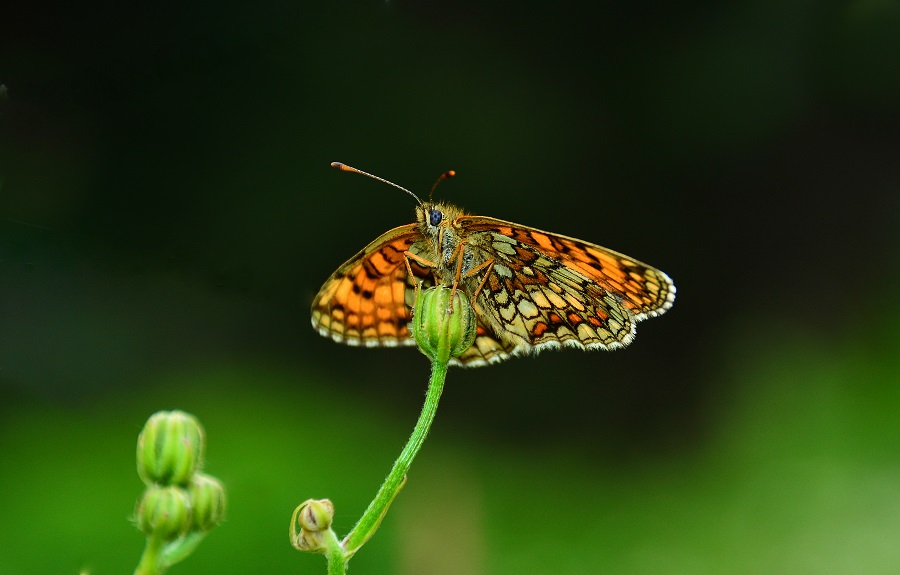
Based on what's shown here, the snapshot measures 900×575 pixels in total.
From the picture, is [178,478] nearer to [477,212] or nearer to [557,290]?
[557,290]

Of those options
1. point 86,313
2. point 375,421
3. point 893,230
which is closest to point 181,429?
point 375,421

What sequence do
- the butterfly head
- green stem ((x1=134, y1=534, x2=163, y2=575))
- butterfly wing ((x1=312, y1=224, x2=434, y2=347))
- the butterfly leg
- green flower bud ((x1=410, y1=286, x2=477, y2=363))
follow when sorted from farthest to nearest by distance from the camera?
butterfly wing ((x1=312, y1=224, x2=434, y2=347))
the butterfly head
the butterfly leg
green flower bud ((x1=410, y1=286, x2=477, y2=363))
green stem ((x1=134, y1=534, x2=163, y2=575))

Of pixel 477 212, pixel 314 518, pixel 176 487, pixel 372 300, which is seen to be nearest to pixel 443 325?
pixel 314 518

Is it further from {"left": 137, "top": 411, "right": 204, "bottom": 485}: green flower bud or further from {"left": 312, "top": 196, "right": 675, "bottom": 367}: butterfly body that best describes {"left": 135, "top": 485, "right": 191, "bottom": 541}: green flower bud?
{"left": 312, "top": 196, "right": 675, "bottom": 367}: butterfly body

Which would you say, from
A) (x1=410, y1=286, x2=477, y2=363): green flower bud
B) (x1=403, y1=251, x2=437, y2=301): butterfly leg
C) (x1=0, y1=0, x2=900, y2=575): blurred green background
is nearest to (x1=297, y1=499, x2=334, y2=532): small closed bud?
(x1=410, y1=286, x2=477, y2=363): green flower bud

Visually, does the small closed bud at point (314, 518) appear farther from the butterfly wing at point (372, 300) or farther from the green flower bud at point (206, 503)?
the butterfly wing at point (372, 300)

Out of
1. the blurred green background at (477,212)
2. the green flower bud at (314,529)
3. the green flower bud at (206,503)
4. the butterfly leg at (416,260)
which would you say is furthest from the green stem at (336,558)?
the blurred green background at (477,212)

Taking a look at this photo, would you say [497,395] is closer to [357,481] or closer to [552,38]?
[357,481]
